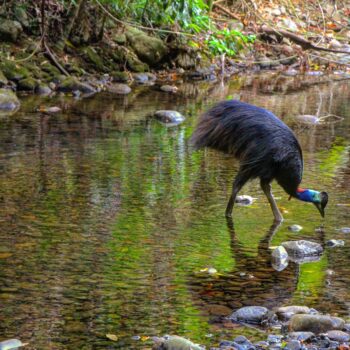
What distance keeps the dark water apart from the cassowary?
0.86ft

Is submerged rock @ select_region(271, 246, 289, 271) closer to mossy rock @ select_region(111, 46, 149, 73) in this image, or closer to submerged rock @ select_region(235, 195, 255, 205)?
submerged rock @ select_region(235, 195, 255, 205)

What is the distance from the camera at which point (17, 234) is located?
7.29 meters

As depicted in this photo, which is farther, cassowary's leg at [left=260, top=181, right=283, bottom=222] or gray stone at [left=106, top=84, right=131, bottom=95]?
gray stone at [left=106, top=84, right=131, bottom=95]

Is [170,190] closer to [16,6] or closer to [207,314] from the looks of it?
[207,314]

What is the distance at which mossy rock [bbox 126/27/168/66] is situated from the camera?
60.5 ft

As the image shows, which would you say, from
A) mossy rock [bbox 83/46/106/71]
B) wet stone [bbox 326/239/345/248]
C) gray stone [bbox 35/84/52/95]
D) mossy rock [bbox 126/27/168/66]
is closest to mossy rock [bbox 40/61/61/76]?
gray stone [bbox 35/84/52/95]

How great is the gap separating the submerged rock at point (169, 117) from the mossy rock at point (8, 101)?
2.15 metres

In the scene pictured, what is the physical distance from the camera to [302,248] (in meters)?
7.17

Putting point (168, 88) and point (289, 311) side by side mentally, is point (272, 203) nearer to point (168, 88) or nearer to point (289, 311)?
point (289, 311)

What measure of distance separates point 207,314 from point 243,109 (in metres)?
2.84

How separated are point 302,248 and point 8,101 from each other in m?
7.76

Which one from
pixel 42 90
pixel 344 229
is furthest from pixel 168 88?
pixel 344 229

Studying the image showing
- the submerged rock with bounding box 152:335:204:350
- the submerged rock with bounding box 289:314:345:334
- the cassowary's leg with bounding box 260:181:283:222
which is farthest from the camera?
the cassowary's leg with bounding box 260:181:283:222

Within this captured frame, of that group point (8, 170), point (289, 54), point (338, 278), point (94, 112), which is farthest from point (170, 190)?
point (289, 54)
